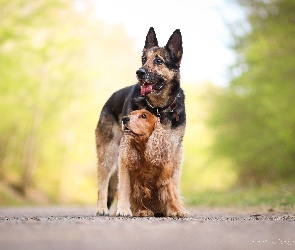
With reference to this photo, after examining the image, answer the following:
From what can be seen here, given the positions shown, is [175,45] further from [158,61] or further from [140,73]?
[140,73]

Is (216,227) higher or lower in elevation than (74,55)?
lower

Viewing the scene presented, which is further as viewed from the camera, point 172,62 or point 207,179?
point 207,179

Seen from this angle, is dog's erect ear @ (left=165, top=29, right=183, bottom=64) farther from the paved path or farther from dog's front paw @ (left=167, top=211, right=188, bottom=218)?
the paved path

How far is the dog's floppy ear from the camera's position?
7527 mm

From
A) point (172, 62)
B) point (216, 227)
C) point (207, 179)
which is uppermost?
point (172, 62)

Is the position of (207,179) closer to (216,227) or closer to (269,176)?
(269,176)

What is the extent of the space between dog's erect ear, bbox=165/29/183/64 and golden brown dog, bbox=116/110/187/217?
3.47 feet

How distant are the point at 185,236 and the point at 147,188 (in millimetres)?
2971

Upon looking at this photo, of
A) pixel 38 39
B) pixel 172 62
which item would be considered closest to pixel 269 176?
pixel 38 39

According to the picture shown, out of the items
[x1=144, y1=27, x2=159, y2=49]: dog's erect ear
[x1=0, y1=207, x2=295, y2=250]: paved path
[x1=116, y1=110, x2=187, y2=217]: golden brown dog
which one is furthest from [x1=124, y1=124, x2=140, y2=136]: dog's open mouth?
[x1=0, y1=207, x2=295, y2=250]: paved path

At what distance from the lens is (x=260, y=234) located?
4988 millimetres

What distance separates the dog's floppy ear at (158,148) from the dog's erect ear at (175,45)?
1.19 m

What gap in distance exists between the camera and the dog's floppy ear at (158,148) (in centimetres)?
753

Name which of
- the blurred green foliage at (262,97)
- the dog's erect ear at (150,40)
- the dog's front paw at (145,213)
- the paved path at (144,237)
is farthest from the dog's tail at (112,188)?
the blurred green foliage at (262,97)
